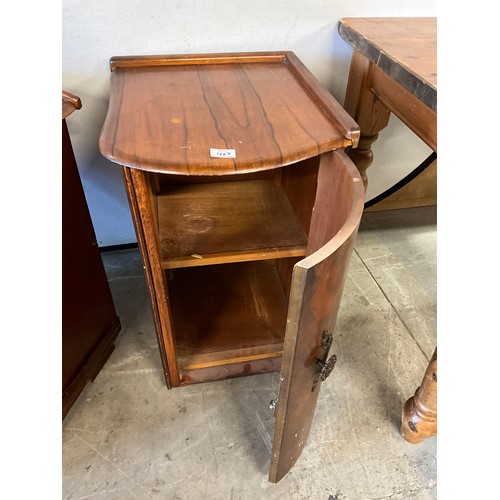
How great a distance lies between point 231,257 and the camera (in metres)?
0.74

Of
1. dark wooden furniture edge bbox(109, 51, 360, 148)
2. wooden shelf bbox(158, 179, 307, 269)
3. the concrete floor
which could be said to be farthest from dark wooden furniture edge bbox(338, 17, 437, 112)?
the concrete floor

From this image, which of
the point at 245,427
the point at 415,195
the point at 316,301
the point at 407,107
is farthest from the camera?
the point at 415,195

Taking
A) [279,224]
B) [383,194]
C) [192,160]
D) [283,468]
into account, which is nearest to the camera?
[192,160]

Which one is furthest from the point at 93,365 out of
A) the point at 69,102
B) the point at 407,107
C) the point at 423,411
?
the point at 407,107

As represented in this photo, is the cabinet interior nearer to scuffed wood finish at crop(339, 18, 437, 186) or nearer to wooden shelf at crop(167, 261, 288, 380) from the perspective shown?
wooden shelf at crop(167, 261, 288, 380)

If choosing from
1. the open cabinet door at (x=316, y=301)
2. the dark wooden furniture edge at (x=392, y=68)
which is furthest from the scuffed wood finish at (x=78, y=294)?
the dark wooden furniture edge at (x=392, y=68)

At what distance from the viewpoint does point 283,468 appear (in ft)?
2.36

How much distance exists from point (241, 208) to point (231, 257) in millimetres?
167

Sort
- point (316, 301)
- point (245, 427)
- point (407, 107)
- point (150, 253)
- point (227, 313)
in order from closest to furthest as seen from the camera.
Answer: point (316, 301) → point (150, 253) → point (407, 107) → point (245, 427) → point (227, 313)

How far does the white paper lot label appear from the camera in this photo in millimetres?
564

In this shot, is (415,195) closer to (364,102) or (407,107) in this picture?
(364,102)
